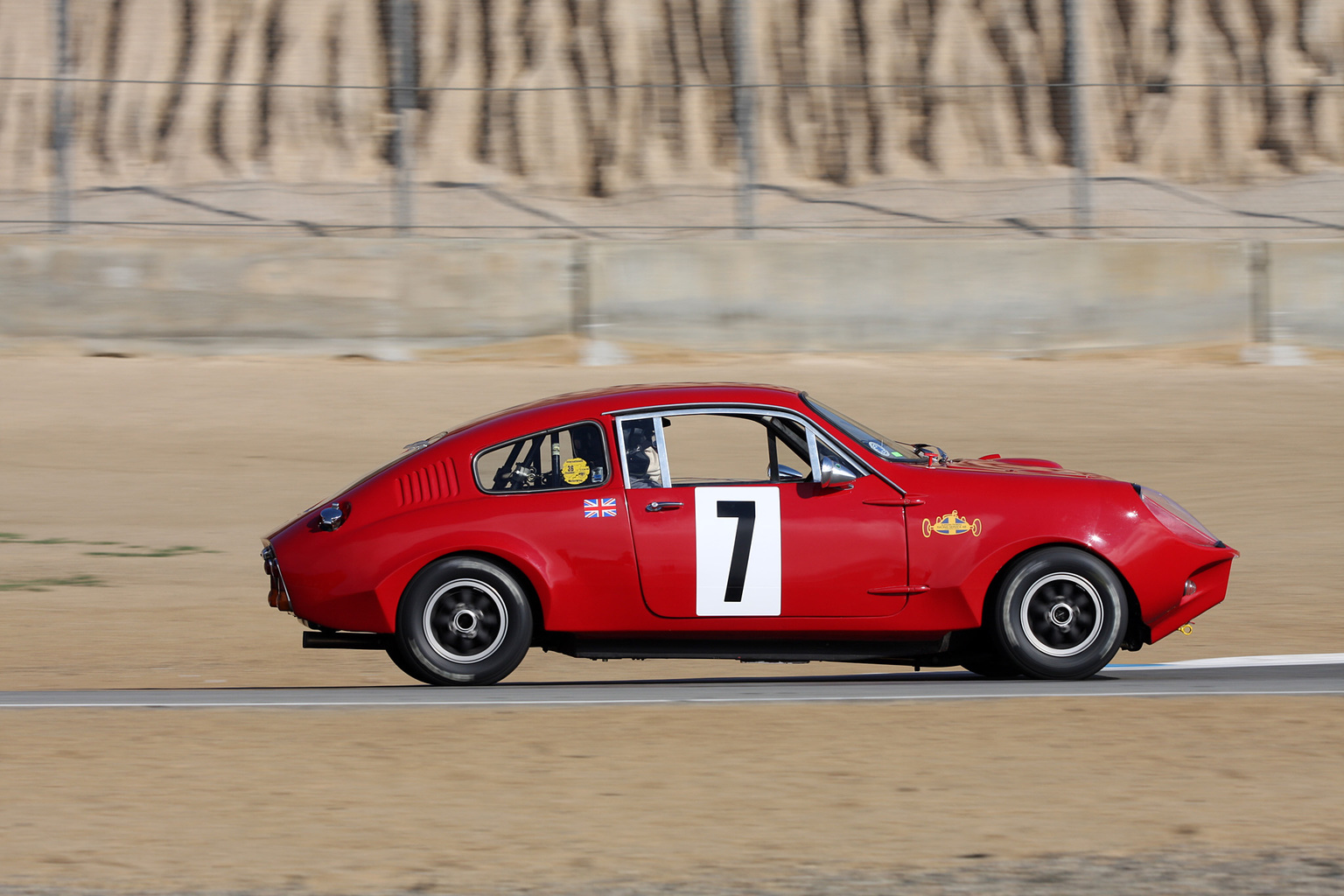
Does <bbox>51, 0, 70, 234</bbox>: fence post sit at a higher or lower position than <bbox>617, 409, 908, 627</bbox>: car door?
higher

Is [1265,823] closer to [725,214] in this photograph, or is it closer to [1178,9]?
[725,214]

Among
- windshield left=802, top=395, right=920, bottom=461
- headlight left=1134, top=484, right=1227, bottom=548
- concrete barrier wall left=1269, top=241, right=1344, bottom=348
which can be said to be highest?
concrete barrier wall left=1269, top=241, right=1344, bottom=348

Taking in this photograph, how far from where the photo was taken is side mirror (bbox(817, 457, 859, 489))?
7.01 m

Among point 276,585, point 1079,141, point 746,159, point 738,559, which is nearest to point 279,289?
point 746,159

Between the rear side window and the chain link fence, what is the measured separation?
12.9 meters

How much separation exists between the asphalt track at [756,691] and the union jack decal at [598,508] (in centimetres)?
77

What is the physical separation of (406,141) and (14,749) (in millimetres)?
12349

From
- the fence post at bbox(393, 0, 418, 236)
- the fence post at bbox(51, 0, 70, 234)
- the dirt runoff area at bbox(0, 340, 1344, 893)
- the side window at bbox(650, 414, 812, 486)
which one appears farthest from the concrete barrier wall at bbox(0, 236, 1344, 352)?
the side window at bbox(650, 414, 812, 486)

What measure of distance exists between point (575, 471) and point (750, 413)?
2.61 feet

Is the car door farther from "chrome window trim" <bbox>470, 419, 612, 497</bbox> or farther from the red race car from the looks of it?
"chrome window trim" <bbox>470, 419, 612, 497</bbox>

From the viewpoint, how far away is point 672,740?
20.3 ft

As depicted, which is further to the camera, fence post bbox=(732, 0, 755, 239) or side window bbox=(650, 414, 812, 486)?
fence post bbox=(732, 0, 755, 239)

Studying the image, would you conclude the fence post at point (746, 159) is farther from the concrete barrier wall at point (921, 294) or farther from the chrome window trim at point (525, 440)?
the chrome window trim at point (525, 440)

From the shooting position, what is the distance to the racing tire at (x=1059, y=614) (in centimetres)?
694
